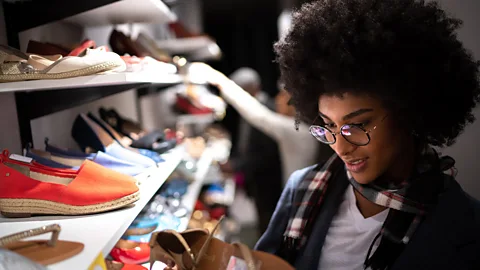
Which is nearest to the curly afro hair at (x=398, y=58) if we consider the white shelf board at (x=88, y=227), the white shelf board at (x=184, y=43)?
the white shelf board at (x=88, y=227)

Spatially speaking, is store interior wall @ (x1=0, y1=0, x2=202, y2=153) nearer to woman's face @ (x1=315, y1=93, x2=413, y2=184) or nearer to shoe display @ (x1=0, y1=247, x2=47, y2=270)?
shoe display @ (x1=0, y1=247, x2=47, y2=270)

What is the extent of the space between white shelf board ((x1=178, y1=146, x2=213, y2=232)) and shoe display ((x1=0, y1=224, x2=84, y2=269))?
64cm

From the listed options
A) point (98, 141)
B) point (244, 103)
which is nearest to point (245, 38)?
point (244, 103)

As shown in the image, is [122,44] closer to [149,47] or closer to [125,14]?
[125,14]

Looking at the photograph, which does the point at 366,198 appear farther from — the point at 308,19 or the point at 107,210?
the point at 107,210

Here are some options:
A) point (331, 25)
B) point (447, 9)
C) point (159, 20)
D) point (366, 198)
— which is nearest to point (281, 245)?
point (366, 198)

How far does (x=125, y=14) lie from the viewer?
150 centimetres

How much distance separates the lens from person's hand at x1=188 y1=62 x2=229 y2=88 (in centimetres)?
163

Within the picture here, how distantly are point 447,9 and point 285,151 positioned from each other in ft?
3.98

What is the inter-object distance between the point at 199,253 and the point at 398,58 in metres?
0.64

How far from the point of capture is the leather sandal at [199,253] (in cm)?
78

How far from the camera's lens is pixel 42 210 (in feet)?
2.94

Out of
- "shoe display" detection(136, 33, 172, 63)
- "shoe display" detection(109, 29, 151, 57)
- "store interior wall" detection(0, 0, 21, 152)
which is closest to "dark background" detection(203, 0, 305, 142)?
"shoe display" detection(136, 33, 172, 63)

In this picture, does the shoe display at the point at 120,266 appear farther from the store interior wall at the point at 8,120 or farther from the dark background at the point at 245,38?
the dark background at the point at 245,38
